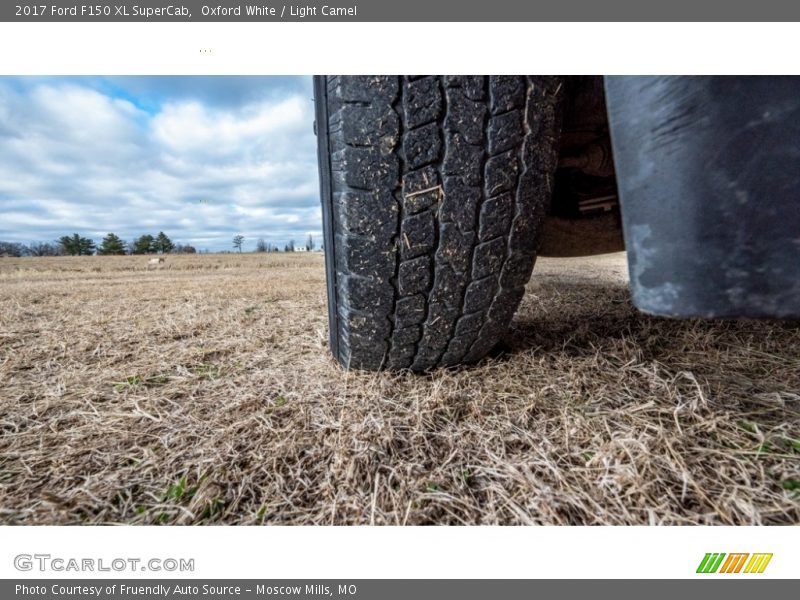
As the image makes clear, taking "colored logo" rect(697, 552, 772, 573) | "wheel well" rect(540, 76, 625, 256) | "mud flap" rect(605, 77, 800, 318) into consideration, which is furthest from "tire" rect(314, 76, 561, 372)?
"colored logo" rect(697, 552, 772, 573)

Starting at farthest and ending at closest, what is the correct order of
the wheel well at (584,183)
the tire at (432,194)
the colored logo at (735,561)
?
the wheel well at (584,183), the tire at (432,194), the colored logo at (735,561)

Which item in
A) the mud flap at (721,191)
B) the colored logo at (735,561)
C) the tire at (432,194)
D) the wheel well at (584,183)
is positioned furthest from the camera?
the wheel well at (584,183)

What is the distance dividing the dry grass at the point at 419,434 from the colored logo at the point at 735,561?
52 mm

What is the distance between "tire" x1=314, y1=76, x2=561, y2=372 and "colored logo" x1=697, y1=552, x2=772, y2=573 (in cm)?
61

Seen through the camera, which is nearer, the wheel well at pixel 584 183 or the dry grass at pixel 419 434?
the dry grass at pixel 419 434

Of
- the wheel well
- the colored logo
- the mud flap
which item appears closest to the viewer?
the mud flap

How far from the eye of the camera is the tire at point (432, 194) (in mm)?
743

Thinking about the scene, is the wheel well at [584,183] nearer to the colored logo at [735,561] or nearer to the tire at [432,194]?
the tire at [432,194]

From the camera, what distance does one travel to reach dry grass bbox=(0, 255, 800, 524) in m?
0.62

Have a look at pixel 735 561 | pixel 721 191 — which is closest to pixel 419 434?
pixel 735 561

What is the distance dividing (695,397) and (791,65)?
71cm

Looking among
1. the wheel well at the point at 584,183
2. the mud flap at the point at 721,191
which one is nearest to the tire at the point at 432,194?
the wheel well at the point at 584,183

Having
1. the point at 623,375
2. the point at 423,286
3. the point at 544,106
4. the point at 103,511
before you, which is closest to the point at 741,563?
the point at 623,375

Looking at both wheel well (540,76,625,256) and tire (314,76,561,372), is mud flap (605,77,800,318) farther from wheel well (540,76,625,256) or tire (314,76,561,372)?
wheel well (540,76,625,256)
